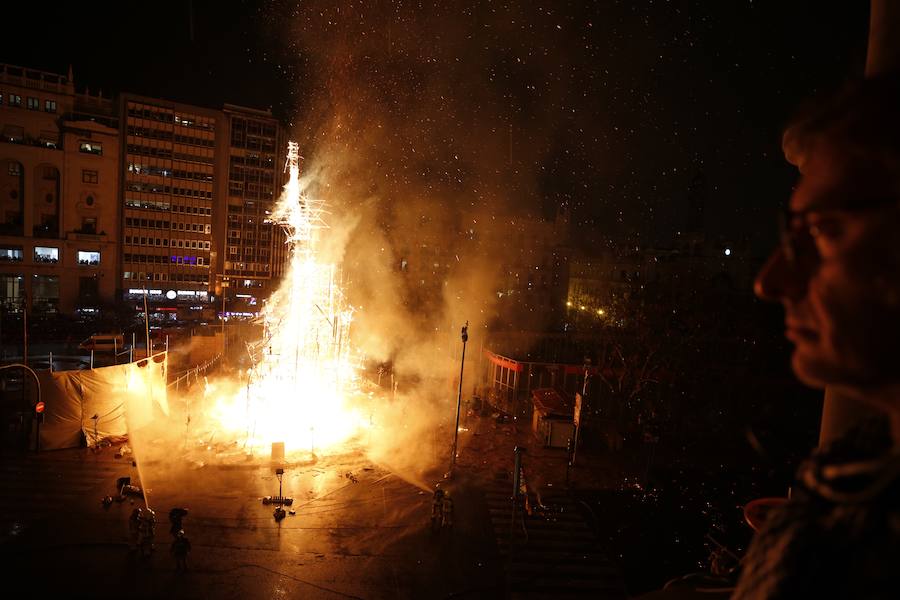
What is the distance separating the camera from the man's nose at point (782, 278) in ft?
4.18

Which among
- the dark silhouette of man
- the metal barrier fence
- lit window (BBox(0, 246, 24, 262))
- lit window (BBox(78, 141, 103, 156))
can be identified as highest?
lit window (BBox(78, 141, 103, 156))

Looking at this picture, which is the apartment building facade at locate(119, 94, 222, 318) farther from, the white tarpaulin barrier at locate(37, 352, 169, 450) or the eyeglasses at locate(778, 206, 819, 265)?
the eyeglasses at locate(778, 206, 819, 265)

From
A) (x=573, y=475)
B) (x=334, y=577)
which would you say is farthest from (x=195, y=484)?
(x=573, y=475)

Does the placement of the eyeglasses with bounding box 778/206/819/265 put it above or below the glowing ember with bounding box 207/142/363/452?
above

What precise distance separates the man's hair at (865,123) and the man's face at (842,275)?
0.09ft

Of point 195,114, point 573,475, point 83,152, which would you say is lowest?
point 573,475

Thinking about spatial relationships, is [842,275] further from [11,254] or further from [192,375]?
[11,254]

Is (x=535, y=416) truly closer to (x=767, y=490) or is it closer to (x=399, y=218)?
(x=767, y=490)

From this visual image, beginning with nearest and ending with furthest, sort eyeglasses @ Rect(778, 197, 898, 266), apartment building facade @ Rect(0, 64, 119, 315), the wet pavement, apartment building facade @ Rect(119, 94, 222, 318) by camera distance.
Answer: eyeglasses @ Rect(778, 197, 898, 266), the wet pavement, apartment building facade @ Rect(0, 64, 119, 315), apartment building facade @ Rect(119, 94, 222, 318)

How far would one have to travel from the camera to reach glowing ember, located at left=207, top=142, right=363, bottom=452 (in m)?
18.5

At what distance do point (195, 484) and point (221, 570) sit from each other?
4552 mm

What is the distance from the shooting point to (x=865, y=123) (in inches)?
44.3

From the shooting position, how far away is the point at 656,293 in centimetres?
2191

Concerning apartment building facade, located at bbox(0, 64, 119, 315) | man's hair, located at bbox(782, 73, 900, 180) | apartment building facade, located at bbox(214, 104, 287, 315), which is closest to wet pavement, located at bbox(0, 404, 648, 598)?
man's hair, located at bbox(782, 73, 900, 180)
